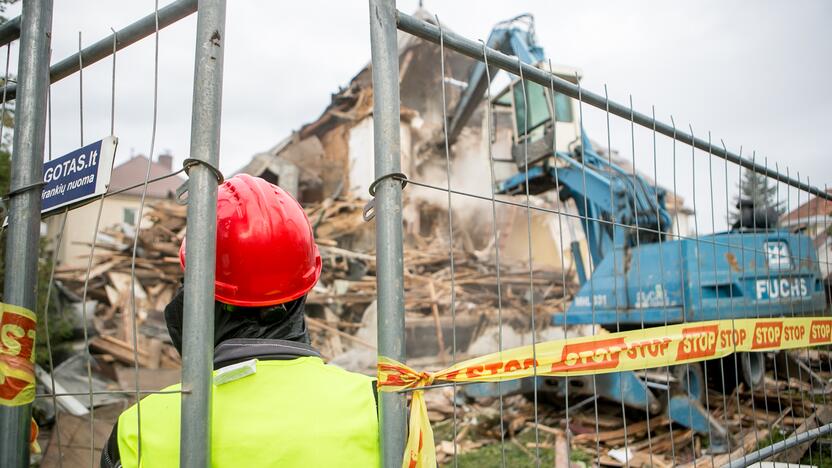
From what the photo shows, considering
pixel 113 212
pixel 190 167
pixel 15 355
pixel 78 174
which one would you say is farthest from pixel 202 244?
pixel 113 212

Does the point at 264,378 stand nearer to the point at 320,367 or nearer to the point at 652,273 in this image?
the point at 320,367

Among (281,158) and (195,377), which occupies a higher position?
(281,158)

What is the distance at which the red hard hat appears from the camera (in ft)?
4.68

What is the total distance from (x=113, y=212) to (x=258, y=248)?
30.1 meters

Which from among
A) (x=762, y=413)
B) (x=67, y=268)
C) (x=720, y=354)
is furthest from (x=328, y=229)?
(x=720, y=354)

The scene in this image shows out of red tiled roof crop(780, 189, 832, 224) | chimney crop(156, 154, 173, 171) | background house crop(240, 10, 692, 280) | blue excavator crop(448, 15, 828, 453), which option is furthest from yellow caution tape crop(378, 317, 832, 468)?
chimney crop(156, 154, 173, 171)

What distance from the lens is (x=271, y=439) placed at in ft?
3.88

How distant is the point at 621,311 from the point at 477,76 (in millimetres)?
6341

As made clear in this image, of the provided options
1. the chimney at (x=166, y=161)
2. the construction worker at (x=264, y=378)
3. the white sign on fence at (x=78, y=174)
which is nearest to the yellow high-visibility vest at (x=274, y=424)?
the construction worker at (x=264, y=378)

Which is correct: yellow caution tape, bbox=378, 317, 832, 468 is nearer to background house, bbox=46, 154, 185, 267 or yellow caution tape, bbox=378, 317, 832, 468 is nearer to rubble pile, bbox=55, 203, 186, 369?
rubble pile, bbox=55, 203, 186, 369

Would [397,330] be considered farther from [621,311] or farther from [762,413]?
[762,413]

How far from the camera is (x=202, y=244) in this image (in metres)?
1.21

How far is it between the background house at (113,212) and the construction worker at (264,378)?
35.7 feet

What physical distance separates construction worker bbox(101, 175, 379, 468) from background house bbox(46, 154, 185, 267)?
1089 centimetres
